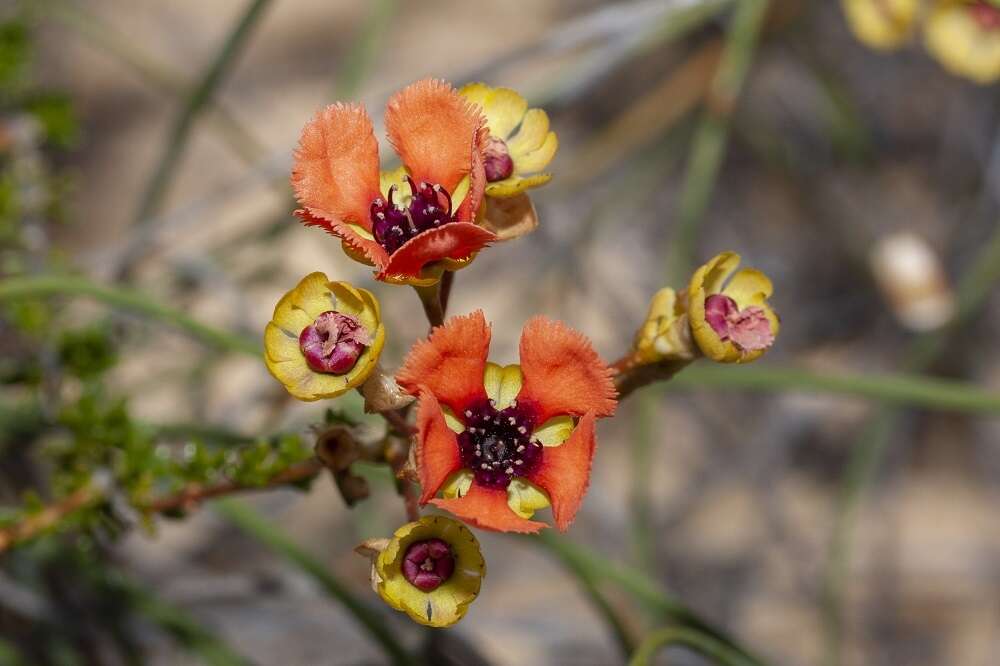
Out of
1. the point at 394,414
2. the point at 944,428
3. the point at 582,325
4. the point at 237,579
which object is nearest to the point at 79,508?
the point at 394,414

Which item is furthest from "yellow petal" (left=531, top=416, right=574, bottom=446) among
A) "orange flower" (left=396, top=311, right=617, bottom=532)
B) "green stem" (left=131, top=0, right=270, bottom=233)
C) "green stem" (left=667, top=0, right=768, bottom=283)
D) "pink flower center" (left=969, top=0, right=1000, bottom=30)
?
"pink flower center" (left=969, top=0, right=1000, bottom=30)

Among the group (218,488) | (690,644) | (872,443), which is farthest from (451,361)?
(872,443)

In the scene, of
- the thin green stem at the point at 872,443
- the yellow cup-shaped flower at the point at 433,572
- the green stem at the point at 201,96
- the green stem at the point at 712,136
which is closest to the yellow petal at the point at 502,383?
the yellow cup-shaped flower at the point at 433,572

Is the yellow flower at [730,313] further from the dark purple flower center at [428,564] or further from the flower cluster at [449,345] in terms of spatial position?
the dark purple flower center at [428,564]

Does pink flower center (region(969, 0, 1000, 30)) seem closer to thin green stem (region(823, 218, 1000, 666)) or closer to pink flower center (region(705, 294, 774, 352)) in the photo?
thin green stem (region(823, 218, 1000, 666))

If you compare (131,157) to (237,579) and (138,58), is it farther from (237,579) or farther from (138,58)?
(237,579)

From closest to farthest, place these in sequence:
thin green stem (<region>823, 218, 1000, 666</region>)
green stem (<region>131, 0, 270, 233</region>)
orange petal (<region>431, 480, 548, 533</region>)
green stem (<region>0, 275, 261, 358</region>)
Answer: orange petal (<region>431, 480, 548, 533</region>) < green stem (<region>0, 275, 261, 358</region>) < green stem (<region>131, 0, 270, 233</region>) < thin green stem (<region>823, 218, 1000, 666</region>)
